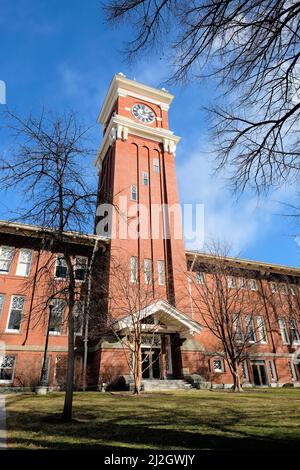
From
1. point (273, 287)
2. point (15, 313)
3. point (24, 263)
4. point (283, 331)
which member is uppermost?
point (24, 263)

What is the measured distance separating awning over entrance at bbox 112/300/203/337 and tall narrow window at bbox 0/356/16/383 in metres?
7.22

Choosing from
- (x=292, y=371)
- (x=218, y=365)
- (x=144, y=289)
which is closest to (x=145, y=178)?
(x=144, y=289)

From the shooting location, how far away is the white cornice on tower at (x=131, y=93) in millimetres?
33188

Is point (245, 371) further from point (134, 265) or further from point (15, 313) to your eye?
point (15, 313)

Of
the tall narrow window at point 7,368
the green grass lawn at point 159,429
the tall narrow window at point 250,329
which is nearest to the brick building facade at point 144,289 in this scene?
the tall narrow window at point 7,368

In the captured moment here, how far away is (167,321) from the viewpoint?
2148 cm

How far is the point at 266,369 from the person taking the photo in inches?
1025

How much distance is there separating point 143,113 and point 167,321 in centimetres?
2301

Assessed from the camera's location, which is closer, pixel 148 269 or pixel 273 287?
pixel 148 269

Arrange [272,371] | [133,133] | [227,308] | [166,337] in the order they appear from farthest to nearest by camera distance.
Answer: [133,133] → [272,371] → [166,337] → [227,308]

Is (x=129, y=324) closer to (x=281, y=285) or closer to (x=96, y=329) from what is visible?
(x=96, y=329)

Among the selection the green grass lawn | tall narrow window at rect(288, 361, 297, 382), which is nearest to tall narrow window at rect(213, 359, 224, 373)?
tall narrow window at rect(288, 361, 297, 382)

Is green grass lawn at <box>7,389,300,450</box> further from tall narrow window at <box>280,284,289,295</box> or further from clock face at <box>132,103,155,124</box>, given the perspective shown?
clock face at <box>132,103,155,124</box>

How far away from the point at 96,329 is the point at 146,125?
73.5 ft
